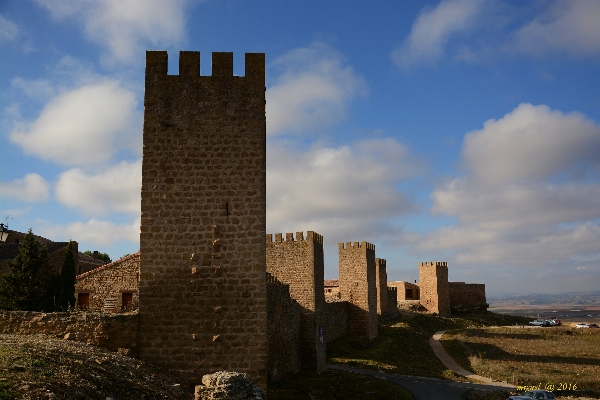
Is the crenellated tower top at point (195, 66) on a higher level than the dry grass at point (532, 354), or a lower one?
higher

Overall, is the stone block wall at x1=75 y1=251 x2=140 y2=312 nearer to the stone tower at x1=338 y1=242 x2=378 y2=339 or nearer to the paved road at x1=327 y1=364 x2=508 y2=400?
the paved road at x1=327 y1=364 x2=508 y2=400

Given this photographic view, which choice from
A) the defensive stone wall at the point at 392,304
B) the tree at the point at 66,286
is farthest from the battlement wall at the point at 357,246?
the tree at the point at 66,286

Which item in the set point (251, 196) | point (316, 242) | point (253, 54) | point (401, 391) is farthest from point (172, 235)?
point (316, 242)

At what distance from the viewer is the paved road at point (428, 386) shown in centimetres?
2156

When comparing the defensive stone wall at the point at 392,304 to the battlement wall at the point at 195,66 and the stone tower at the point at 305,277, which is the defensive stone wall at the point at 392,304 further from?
the battlement wall at the point at 195,66

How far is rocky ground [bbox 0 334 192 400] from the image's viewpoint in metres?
6.86

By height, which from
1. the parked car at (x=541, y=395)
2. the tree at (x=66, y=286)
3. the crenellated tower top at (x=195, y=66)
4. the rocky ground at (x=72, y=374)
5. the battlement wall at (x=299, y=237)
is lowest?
the parked car at (x=541, y=395)

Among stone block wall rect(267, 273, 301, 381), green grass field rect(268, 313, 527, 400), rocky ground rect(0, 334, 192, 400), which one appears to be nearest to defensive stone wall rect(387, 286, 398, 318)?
green grass field rect(268, 313, 527, 400)

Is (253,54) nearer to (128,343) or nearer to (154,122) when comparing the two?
(154,122)

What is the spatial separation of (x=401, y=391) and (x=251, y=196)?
13664 mm

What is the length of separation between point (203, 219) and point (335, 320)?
24.6 m

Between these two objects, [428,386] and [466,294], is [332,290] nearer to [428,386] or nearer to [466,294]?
[428,386]

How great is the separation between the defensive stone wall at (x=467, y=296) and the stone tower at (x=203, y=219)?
5588cm

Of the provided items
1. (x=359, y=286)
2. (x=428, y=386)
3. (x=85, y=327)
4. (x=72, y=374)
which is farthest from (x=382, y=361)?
(x=72, y=374)
